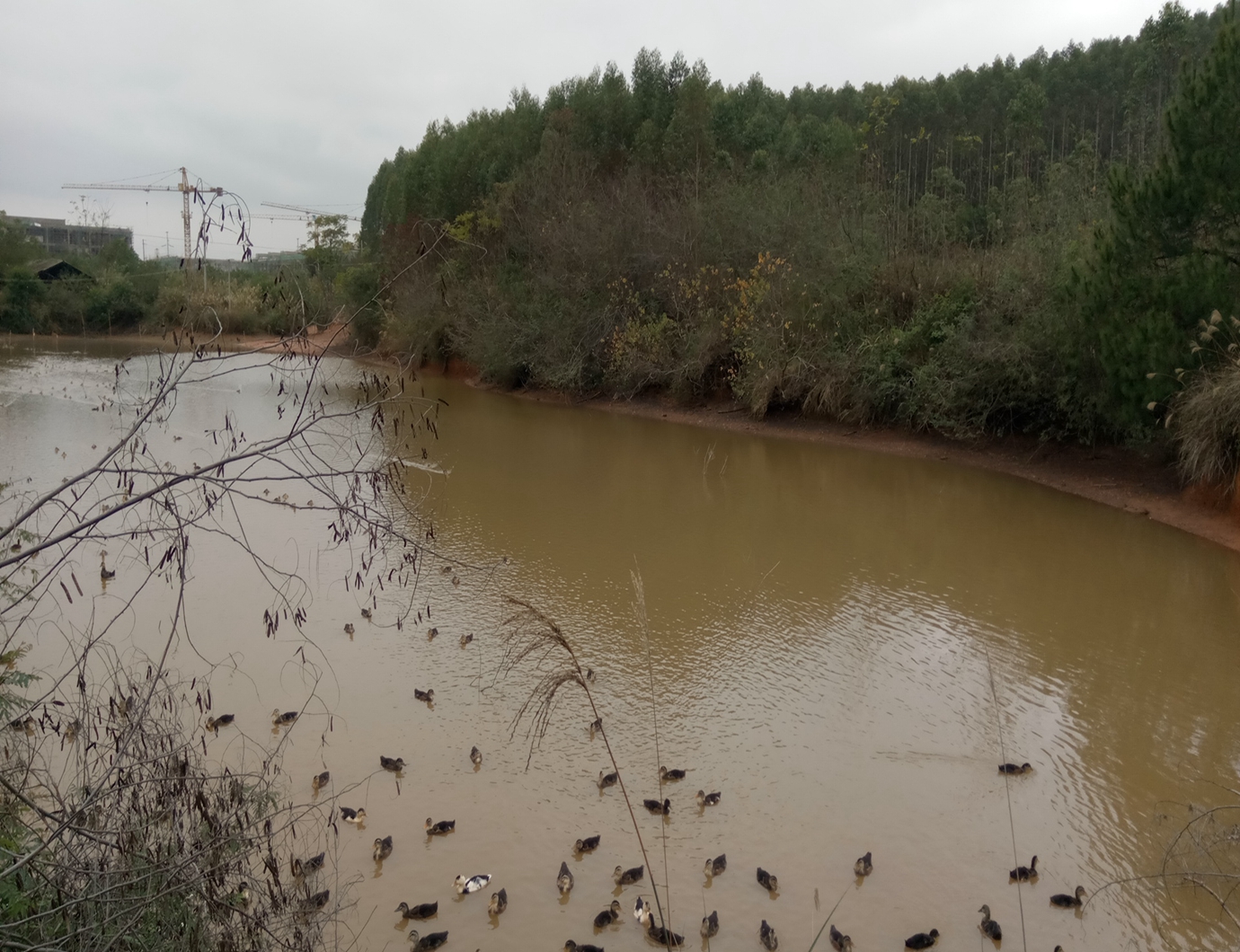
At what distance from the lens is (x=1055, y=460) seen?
1577 cm

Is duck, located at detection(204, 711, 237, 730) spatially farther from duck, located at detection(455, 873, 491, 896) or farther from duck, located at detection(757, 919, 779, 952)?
duck, located at detection(757, 919, 779, 952)

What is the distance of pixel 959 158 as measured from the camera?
126ft

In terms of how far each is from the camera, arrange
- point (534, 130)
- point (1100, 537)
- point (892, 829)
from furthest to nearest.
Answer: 1. point (534, 130)
2. point (1100, 537)
3. point (892, 829)

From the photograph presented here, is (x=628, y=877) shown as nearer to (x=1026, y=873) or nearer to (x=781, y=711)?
(x=1026, y=873)

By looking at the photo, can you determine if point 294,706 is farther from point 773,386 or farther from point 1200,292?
point 773,386

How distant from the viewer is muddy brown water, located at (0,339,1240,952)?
5.00 meters

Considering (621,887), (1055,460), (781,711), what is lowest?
(621,887)

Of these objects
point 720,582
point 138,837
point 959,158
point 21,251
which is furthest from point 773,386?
point 21,251

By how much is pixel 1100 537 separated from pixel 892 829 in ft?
25.0

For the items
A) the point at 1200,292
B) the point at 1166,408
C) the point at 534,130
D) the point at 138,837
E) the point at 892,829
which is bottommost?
the point at 892,829

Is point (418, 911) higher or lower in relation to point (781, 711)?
lower

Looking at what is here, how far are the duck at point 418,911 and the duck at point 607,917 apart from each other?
77 cm

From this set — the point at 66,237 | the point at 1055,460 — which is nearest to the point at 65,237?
the point at 66,237

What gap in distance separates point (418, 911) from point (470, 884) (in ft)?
1.01
